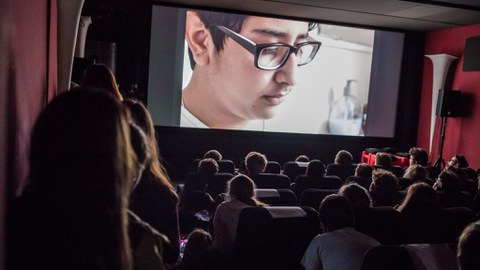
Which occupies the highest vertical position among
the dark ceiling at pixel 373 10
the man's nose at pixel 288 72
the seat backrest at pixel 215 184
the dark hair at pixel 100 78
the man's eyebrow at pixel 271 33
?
the dark ceiling at pixel 373 10

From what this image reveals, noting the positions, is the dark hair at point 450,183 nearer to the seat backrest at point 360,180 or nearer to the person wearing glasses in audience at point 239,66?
the seat backrest at point 360,180

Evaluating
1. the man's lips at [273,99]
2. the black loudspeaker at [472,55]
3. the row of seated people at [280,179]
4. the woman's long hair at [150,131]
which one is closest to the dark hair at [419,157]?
the row of seated people at [280,179]

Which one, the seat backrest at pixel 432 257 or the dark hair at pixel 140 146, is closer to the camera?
the dark hair at pixel 140 146

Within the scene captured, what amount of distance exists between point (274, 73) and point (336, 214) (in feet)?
19.0

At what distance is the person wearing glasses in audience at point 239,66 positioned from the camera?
24.9 feet

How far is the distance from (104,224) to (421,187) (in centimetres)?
239

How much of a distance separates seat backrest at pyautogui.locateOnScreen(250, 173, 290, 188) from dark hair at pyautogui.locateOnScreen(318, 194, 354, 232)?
1876mm

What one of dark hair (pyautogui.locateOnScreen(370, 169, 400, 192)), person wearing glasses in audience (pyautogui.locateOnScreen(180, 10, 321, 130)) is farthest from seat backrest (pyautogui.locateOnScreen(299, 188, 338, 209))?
person wearing glasses in audience (pyautogui.locateOnScreen(180, 10, 321, 130))

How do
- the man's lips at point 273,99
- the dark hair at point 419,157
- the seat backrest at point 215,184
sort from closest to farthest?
the seat backrest at point 215,184 → the dark hair at point 419,157 → the man's lips at point 273,99

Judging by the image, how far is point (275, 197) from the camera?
3260mm

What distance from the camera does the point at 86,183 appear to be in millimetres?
862

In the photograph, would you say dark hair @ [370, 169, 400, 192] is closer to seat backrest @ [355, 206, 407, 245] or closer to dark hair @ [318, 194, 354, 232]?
seat backrest @ [355, 206, 407, 245]

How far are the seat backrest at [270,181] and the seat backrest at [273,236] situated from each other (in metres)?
1.68

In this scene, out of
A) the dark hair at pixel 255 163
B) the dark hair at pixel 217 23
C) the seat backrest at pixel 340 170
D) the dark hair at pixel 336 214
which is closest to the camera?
the dark hair at pixel 336 214
